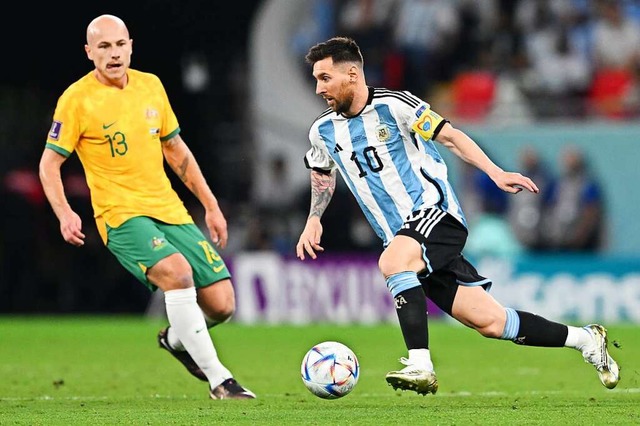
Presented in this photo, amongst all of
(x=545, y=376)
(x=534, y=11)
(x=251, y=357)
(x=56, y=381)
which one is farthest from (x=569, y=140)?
(x=56, y=381)

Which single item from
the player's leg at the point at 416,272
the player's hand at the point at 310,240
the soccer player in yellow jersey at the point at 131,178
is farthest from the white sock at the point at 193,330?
the player's leg at the point at 416,272

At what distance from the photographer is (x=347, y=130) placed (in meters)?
7.92

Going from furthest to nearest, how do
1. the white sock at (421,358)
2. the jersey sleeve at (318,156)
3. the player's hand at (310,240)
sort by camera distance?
the jersey sleeve at (318,156) → the player's hand at (310,240) → the white sock at (421,358)

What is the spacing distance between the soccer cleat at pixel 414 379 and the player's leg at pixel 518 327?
71cm

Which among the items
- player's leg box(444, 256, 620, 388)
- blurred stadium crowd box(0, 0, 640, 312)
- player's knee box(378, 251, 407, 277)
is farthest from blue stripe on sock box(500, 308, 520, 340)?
blurred stadium crowd box(0, 0, 640, 312)

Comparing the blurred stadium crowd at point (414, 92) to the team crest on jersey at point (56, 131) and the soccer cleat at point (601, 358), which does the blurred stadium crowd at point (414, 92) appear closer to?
the soccer cleat at point (601, 358)

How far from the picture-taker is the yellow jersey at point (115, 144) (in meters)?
8.57

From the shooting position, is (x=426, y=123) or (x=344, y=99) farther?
(x=344, y=99)

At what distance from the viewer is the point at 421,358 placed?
732 cm

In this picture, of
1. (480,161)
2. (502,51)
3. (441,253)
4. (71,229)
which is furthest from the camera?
(502,51)

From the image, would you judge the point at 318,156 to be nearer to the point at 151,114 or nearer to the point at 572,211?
the point at 151,114

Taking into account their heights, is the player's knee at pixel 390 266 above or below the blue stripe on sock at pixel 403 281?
above

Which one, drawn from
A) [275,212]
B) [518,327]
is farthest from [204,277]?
[275,212]

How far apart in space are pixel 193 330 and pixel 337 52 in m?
2.02
